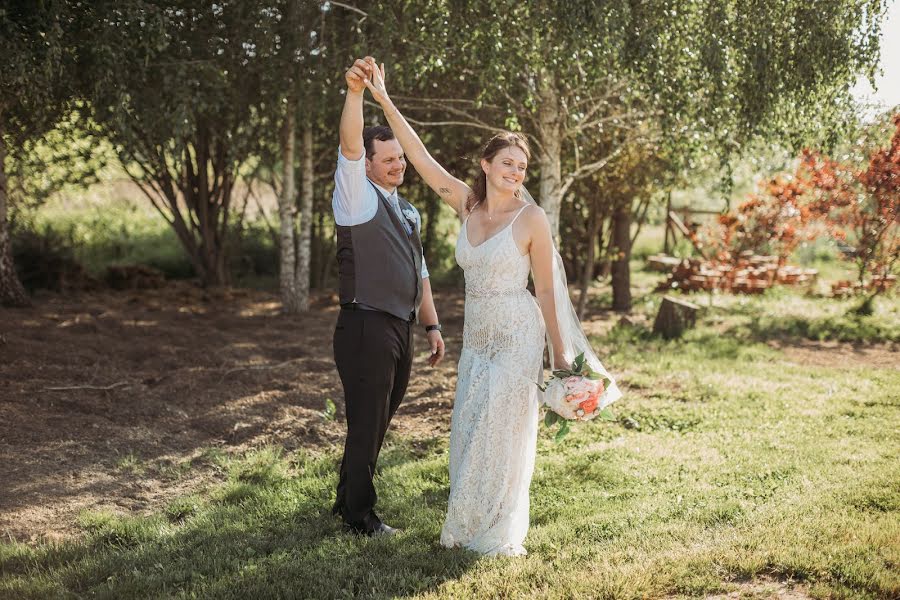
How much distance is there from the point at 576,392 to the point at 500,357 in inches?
17.9

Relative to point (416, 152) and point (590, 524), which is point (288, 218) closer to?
point (416, 152)

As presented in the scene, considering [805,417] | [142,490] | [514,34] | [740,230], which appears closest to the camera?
[142,490]

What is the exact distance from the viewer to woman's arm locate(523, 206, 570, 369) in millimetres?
3887

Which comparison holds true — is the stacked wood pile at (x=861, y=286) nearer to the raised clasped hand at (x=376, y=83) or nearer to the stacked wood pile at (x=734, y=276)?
the stacked wood pile at (x=734, y=276)

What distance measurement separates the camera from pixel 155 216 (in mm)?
19469

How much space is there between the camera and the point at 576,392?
3.73m

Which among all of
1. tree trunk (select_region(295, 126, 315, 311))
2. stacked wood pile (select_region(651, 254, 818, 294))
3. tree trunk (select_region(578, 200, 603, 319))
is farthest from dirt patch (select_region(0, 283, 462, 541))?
stacked wood pile (select_region(651, 254, 818, 294))

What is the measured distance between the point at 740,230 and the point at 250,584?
11.7 metres

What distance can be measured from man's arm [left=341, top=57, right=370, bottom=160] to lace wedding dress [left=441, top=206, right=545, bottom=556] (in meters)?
0.71

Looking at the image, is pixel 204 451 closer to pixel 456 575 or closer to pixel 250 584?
pixel 250 584

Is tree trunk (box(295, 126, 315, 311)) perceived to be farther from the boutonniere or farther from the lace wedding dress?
the lace wedding dress

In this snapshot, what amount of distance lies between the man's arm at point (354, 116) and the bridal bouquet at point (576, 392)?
1.41m

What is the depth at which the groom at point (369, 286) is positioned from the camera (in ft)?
12.6

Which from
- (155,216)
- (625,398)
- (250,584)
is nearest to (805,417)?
(625,398)
